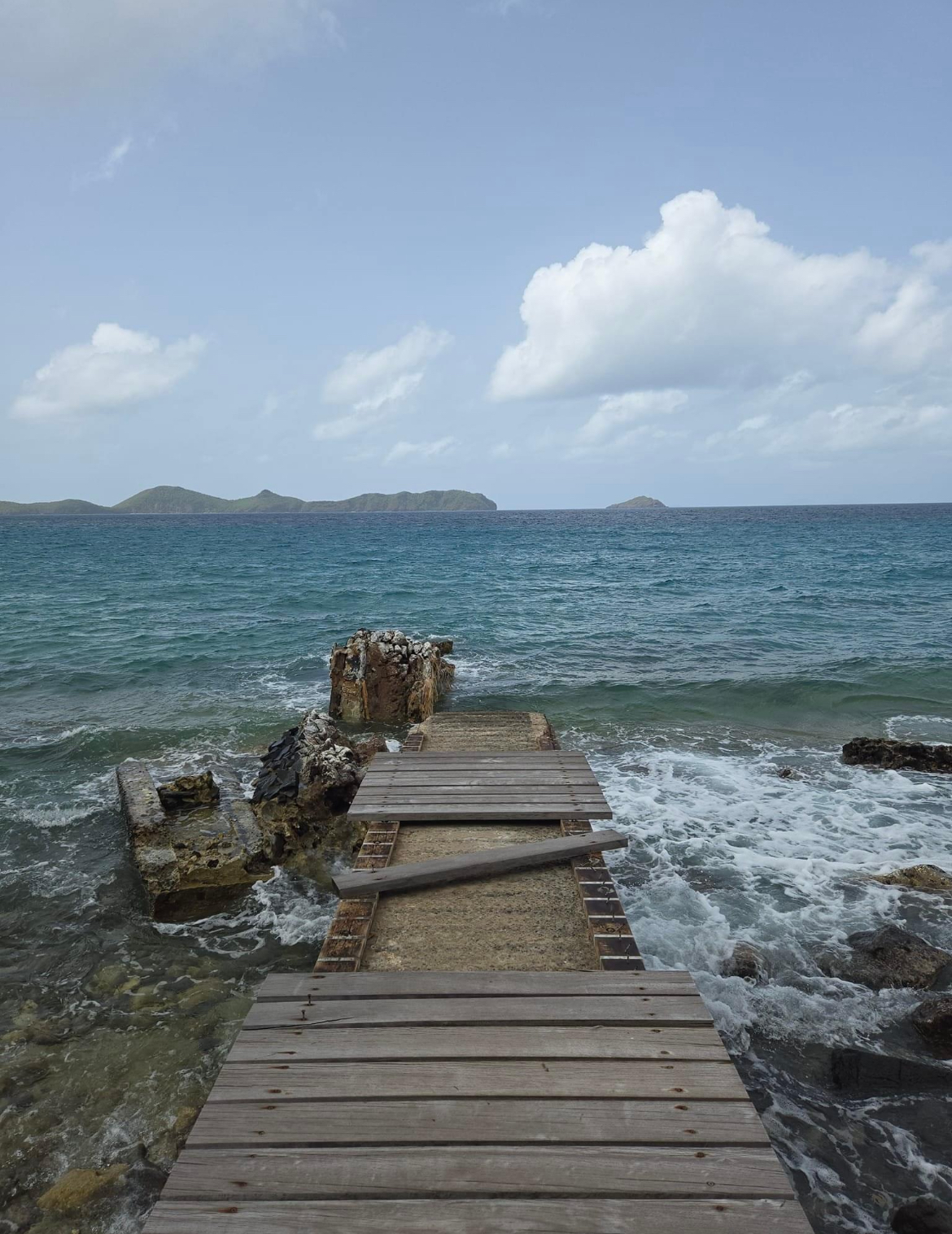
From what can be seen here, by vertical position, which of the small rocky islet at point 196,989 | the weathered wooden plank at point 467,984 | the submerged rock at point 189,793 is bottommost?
the small rocky islet at point 196,989

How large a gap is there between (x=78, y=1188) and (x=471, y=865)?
129 inches

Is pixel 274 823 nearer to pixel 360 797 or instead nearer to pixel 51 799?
pixel 360 797

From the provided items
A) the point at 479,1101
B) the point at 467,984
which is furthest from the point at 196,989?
the point at 479,1101

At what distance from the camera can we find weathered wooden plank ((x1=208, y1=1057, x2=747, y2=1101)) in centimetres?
353

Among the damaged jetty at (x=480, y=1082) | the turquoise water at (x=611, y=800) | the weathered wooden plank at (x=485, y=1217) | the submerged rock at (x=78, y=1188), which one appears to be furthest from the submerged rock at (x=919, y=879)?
the submerged rock at (x=78, y=1188)

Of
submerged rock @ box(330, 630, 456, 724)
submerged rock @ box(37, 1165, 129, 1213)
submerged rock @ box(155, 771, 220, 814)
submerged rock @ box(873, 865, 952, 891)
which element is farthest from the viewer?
submerged rock @ box(330, 630, 456, 724)

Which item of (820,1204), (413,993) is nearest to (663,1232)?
(413,993)

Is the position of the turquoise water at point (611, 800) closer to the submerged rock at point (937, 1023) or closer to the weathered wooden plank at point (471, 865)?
the submerged rock at point (937, 1023)

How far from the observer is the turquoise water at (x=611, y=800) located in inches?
196

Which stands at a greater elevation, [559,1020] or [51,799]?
[559,1020]

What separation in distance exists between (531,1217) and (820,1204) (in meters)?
2.63

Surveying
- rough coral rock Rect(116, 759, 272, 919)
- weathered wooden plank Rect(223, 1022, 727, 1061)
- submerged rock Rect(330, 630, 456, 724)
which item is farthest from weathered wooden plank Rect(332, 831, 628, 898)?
submerged rock Rect(330, 630, 456, 724)

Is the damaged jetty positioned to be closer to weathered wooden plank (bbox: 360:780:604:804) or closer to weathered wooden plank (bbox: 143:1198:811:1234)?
weathered wooden plank (bbox: 143:1198:811:1234)

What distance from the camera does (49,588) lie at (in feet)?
117
